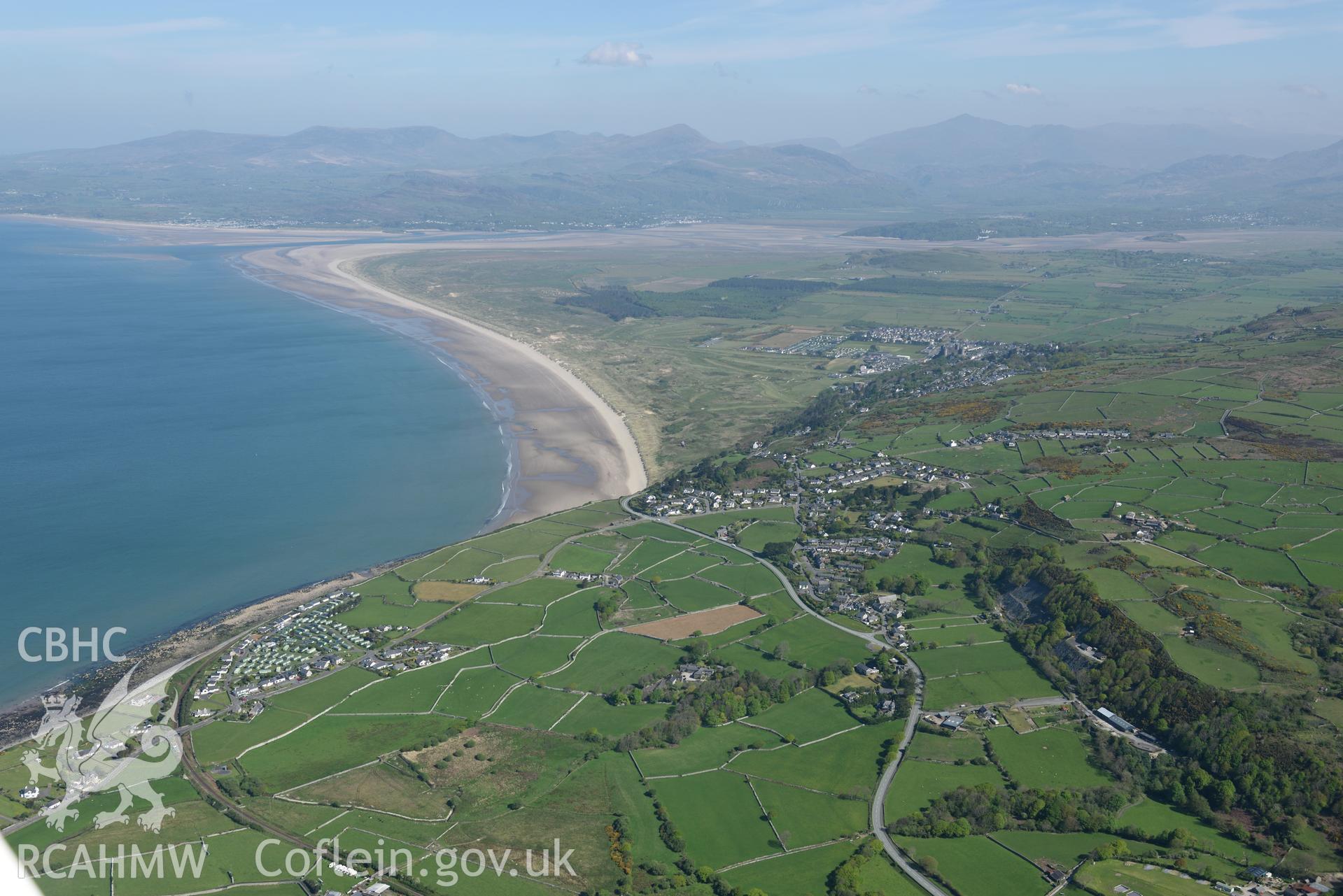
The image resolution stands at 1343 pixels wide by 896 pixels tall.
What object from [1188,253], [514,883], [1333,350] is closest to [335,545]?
[514,883]

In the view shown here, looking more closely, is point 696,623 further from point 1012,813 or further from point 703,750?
point 1012,813

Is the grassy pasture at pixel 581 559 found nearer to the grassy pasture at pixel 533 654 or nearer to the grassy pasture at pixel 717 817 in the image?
the grassy pasture at pixel 533 654

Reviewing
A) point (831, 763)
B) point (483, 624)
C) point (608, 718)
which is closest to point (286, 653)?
point (483, 624)

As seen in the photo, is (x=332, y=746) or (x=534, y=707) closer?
(x=332, y=746)

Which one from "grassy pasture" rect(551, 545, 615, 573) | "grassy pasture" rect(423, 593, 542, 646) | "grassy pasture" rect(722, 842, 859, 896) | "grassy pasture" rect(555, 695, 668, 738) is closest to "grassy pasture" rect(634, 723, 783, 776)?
"grassy pasture" rect(555, 695, 668, 738)

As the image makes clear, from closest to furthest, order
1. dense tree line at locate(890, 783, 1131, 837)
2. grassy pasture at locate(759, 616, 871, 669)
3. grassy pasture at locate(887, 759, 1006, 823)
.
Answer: dense tree line at locate(890, 783, 1131, 837)
grassy pasture at locate(887, 759, 1006, 823)
grassy pasture at locate(759, 616, 871, 669)

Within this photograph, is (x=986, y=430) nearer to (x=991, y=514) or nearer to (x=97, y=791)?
(x=991, y=514)

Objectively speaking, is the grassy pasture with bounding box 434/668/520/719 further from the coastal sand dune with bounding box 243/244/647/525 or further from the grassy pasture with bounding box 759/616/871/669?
the coastal sand dune with bounding box 243/244/647/525
